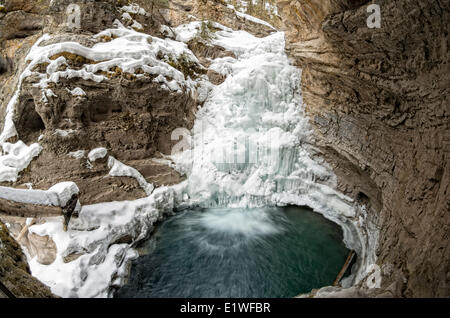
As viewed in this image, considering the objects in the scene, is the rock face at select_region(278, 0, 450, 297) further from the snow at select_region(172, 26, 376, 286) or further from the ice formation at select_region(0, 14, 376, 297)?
the ice formation at select_region(0, 14, 376, 297)

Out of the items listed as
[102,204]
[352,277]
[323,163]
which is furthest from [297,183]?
[102,204]

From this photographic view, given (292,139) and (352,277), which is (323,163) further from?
(352,277)

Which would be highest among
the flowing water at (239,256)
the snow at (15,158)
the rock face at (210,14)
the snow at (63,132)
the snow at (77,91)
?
the rock face at (210,14)

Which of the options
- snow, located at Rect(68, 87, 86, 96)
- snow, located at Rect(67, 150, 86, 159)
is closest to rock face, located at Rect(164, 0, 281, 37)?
snow, located at Rect(68, 87, 86, 96)

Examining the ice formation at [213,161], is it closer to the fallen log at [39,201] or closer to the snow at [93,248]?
A: the snow at [93,248]

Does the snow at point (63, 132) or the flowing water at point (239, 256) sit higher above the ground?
the snow at point (63, 132)

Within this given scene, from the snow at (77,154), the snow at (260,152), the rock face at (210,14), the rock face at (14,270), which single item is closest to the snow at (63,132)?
the snow at (77,154)

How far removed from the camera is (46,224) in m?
4.92

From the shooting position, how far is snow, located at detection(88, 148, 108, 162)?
19.8 ft

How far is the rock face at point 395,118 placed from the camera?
2.99m

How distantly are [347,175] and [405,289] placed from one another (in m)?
4.65

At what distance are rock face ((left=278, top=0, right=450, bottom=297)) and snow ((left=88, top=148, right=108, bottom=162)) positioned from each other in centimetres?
661

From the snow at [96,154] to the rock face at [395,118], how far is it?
661 cm

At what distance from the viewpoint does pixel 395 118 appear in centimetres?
470
